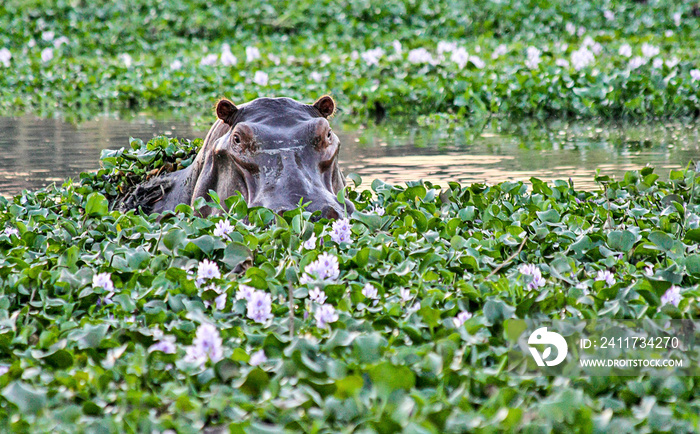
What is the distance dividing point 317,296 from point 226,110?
2.31 metres

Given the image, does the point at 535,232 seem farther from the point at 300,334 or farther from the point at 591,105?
the point at 591,105

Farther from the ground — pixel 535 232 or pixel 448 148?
pixel 535 232

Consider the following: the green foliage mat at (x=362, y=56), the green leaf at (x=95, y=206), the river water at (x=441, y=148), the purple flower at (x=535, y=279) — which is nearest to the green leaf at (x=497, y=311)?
the purple flower at (x=535, y=279)

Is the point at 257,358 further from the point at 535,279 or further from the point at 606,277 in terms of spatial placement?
the point at 606,277

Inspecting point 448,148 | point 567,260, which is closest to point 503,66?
point 448,148

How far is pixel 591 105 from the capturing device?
37.1 feet

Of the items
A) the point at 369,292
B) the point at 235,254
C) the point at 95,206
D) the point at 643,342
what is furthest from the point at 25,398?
the point at 95,206

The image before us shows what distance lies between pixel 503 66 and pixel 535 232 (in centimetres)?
903

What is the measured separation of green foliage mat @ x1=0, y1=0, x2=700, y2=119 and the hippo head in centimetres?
701

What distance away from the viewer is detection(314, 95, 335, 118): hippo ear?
17.7 ft

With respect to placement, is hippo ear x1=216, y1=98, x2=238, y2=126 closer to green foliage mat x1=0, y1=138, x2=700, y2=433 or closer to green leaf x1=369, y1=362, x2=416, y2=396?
green foliage mat x1=0, y1=138, x2=700, y2=433

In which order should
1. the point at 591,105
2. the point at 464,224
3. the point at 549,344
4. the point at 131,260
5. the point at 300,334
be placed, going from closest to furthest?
1. the point at 549,344
2. the point at 300,334
3. the point at 131,260
4. the point at 464,224
5. the point at 591,105

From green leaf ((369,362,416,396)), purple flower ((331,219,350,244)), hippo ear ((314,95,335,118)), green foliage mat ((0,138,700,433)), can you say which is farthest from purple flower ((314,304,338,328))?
hippo ear ((314,95,335,118))

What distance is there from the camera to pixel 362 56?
14.3 m
